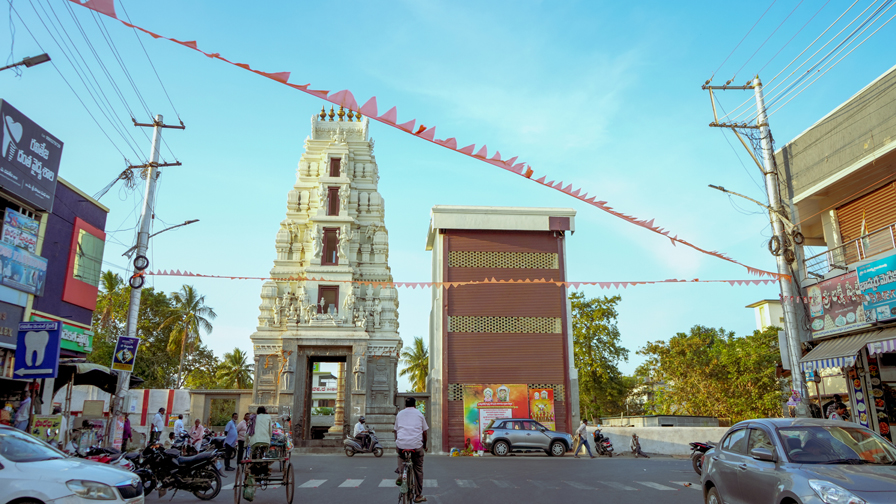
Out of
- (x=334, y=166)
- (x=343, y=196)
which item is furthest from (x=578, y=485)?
(x=334, y=166)

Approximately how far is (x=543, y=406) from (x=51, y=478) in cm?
2400

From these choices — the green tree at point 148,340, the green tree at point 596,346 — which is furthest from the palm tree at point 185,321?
the green tree at point 596,346

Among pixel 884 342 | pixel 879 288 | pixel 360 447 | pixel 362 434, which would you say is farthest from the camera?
pixel 362 434

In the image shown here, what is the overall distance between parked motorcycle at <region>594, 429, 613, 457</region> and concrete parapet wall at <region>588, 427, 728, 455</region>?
2.85 ft

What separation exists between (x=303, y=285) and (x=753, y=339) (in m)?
26.5

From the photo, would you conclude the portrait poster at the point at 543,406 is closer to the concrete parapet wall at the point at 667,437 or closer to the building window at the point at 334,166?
the concrete parapet wall at the point at 667,437

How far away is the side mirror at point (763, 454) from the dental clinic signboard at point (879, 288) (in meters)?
8.97

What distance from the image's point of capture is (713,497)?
24.8 feet

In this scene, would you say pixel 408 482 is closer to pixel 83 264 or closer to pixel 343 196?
pixel 83 264

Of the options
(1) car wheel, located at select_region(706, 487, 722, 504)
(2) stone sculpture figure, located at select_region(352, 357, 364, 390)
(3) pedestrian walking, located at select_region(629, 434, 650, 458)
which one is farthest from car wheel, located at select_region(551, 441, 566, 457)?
(1) car wheel, located at select_region(706, 487, 722, 504)

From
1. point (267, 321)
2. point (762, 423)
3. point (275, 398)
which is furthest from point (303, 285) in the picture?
point (762, 423)

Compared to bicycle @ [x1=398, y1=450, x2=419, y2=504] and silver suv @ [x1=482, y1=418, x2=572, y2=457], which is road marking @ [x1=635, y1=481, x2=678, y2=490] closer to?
bicycle @ [x1=398, y1=450, x2=419, y2=504]

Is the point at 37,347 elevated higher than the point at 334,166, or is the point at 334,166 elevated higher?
the point at 334,166

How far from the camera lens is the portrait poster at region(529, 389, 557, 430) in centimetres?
2789
